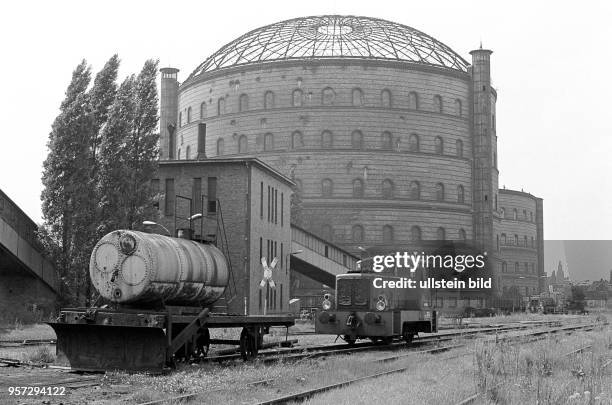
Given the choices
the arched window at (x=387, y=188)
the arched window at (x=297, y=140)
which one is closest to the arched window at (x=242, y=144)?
the arched window at (x=297, y=140)

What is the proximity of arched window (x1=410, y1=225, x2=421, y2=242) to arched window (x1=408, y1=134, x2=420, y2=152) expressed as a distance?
8883 millimetres

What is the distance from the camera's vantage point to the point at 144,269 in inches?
672

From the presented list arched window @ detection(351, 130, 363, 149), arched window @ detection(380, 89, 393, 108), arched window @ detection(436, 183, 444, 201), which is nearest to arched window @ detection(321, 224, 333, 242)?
arched window @ detection(351, 130, 363, 149)

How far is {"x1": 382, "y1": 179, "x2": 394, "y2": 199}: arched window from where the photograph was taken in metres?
89.6

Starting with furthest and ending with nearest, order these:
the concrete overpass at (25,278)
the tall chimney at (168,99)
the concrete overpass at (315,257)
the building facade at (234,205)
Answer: the tall chimney at (168,99) → the concrete overpass at (315,257) → the building facade at (234,205) → the concrete overpass at (25,278)

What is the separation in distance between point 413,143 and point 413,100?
4.96 meters

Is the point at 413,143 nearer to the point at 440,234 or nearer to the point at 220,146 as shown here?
the point at 440,234

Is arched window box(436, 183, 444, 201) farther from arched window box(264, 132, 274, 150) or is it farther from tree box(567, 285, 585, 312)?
arched window box(264, 132, 274, 150)

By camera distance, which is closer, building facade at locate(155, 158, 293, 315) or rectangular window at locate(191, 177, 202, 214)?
building facade at locate(155, 158, 293, 315)

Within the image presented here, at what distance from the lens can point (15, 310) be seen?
37.6 meters

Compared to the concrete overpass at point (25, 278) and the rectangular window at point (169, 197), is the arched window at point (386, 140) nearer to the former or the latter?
the rectangular window at point (169, 197)

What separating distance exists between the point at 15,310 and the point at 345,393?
92.6 ft

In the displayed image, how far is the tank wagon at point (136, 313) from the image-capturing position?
1670 cm

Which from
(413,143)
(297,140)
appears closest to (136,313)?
(297,140)
